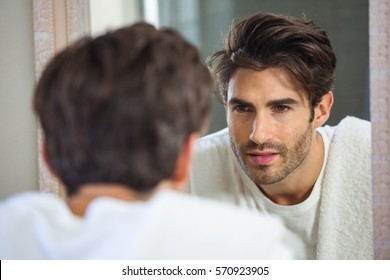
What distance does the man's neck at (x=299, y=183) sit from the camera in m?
1.19

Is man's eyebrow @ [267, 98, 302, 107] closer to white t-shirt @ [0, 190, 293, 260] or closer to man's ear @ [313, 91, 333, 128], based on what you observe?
man's ear @ [313, 91, 333, 128]

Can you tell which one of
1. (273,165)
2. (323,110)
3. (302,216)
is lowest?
(302,216)

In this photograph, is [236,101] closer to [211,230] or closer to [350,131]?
[350,131]

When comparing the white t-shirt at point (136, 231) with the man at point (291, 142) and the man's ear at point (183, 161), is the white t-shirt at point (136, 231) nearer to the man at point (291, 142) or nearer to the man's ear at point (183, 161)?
the man's ear at point (183, 161)

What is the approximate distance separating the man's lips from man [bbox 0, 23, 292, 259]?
1.84 feet

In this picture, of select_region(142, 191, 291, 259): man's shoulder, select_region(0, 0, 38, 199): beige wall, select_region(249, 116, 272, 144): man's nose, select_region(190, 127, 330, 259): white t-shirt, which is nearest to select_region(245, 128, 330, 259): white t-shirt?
select_region(190, 127, 330, 259): white t-shirt

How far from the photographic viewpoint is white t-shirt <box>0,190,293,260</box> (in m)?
0.51

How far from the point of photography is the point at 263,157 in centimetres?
112

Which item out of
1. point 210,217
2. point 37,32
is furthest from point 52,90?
point 37,32

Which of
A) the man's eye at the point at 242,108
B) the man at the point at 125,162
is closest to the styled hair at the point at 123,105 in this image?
the man at the point at 125,162

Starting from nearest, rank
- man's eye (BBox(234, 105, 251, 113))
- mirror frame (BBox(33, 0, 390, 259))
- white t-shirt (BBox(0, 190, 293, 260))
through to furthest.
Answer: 1. white t-shirt (BBox(0, 190, 293, 260))
2. mirror frame (BBox(33, 0, 390, 259))
3. man's eye (BBox(234, 105, 251, 113))

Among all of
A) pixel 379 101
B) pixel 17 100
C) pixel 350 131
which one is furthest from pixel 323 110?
pixel 17 100

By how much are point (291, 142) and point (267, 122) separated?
87mm

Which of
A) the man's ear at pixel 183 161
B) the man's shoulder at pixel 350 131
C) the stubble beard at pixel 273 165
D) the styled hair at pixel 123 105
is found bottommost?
the stubble beard at pixel 273 165
